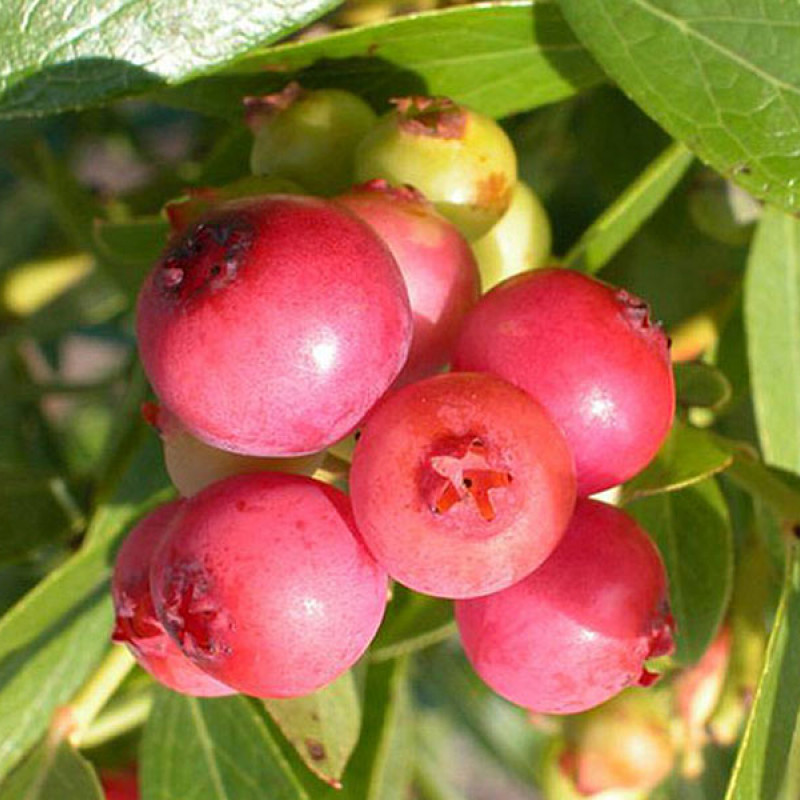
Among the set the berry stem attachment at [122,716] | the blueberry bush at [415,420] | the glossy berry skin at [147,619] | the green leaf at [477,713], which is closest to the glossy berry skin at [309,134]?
the blueberry bush at [415,420]

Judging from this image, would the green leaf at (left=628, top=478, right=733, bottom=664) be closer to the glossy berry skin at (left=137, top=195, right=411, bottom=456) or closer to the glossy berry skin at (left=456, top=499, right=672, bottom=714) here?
the glossy berry skin at (left=456, top=499, right=672, bottom=714)

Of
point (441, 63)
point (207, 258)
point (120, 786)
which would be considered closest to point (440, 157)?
point (441, 63)

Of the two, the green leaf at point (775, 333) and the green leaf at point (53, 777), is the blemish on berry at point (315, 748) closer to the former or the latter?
the green leaf at point (53, 777)

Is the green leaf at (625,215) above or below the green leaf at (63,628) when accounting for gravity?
above

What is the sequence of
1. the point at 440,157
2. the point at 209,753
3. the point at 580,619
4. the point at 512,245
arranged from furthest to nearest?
the point at 209,753
the point at 512,245
the point at 440,157
the point at 580,619

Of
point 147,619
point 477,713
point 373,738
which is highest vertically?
point 147,619

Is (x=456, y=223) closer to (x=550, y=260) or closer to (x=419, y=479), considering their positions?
(x=550, y=260)

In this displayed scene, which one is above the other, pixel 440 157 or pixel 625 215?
pixel 440 157

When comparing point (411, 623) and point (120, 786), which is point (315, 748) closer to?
point (411, 623)
